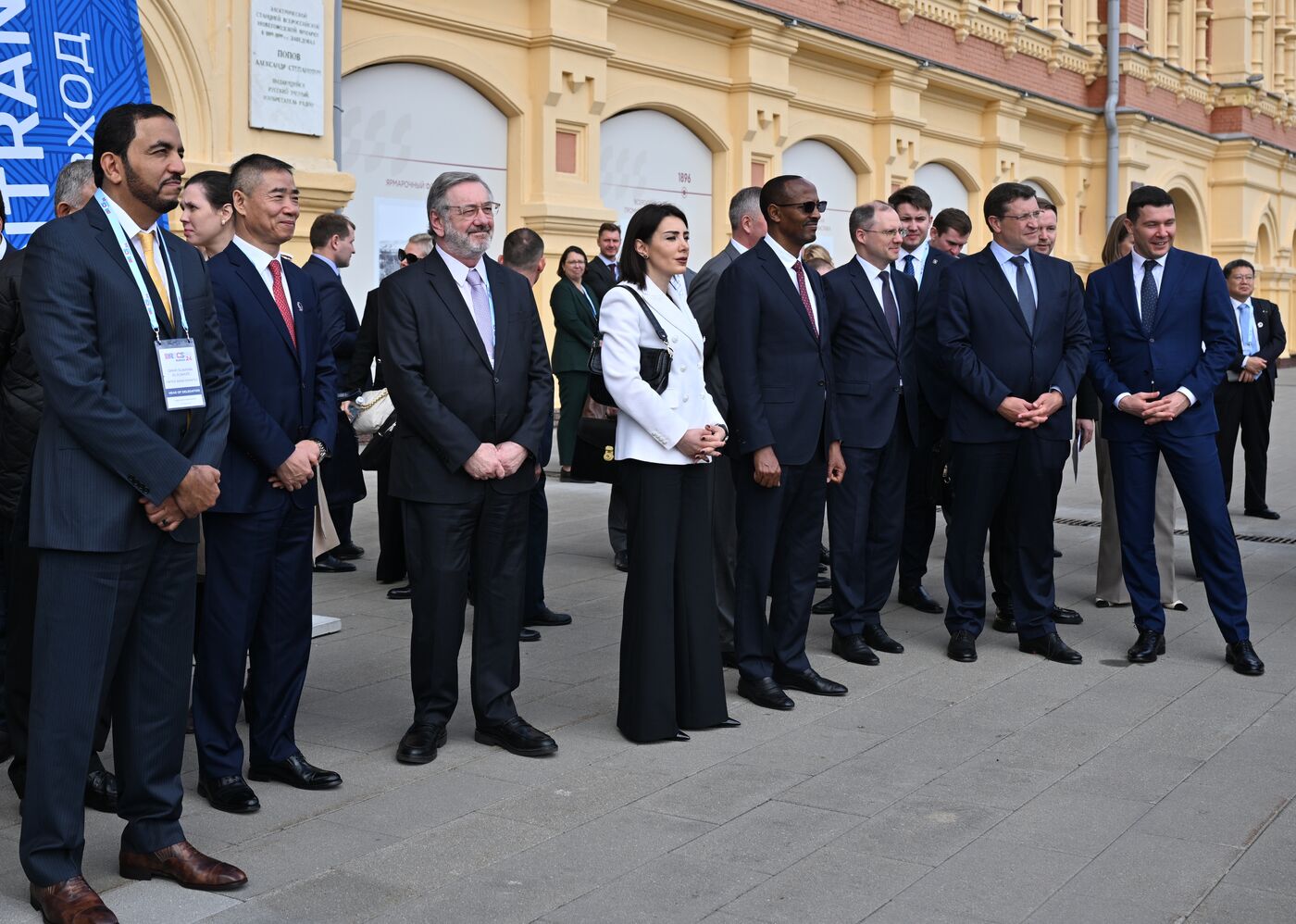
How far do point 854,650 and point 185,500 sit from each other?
3.51m

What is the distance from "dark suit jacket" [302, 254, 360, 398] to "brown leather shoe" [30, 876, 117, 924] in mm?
3948

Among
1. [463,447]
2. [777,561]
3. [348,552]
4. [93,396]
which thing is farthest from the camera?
[348,552]

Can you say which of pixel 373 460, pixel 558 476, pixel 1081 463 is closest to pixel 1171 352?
pixel 373 460

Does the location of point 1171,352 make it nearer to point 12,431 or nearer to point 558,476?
point 12,431

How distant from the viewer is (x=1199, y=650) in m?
6.85

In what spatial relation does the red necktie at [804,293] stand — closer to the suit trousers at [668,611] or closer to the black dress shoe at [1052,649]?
the suit trousers at [668,611]

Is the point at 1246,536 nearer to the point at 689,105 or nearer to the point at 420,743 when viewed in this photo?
the point at 420,743

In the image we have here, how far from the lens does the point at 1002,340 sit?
656 cm

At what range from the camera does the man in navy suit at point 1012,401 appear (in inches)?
259

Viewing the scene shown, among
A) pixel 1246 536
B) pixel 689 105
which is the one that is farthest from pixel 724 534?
pixel 689 105

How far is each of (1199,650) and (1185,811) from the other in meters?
2.41

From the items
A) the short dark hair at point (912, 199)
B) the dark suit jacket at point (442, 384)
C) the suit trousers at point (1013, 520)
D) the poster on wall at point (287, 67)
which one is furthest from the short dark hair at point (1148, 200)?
the poster on wall at point (287, 67)

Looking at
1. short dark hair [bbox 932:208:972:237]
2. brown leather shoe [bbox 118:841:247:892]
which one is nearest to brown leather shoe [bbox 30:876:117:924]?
brown leather shoe [bbox 118:841:247:892]

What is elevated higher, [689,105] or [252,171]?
[689,105]
